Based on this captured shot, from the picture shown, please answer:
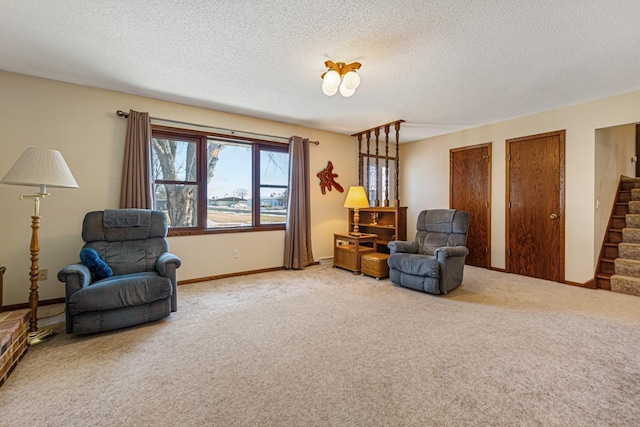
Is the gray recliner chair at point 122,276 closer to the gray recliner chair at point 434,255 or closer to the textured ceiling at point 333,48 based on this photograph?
the textured ceiling at point 333,48

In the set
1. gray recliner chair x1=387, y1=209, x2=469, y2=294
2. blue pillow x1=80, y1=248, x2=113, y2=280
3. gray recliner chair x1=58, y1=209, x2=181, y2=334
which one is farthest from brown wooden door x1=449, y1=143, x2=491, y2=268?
blue pillow x1=80, y1=248, x2=113, y2=280

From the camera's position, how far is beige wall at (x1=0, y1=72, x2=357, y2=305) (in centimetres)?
303

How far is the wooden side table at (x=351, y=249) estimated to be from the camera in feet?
15.1

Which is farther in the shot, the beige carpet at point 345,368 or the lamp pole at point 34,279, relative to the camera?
the lamp pole at point 34,279

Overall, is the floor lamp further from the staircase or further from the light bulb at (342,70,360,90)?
the staircase

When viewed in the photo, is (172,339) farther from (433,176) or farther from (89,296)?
(433,176)

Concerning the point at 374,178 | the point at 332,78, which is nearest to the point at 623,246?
the point at 374,178

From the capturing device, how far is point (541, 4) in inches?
77.9

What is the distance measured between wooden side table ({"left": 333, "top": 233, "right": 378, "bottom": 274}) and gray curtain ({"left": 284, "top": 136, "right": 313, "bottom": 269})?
0.59 m

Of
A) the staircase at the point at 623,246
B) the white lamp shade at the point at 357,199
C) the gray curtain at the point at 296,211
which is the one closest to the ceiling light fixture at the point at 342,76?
the gray curtain at the point at 296,211

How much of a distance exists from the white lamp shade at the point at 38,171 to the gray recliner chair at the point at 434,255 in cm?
360

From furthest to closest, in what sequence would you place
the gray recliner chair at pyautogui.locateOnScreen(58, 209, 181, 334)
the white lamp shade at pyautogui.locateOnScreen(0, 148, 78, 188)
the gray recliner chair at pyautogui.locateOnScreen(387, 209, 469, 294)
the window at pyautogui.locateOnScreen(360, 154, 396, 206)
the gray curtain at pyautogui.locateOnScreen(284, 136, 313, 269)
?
the window at pyautogui.locateOnScreen(360, 154, 396, 206), the gray curtain at pyautogui.locateOnScreen(284, 136, 313, 269), the gray recliner chair at pyautogui.locateOnScreen(387, 209, 469, 294), the gray recliner chair at pyautogui.locateOnScreen(58, 209, 181, 334), the white lamp shade at pyautogui.locateOnScreen(0, 148, 78, 188)

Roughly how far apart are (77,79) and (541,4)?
4381 mm

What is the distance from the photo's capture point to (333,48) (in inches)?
100
